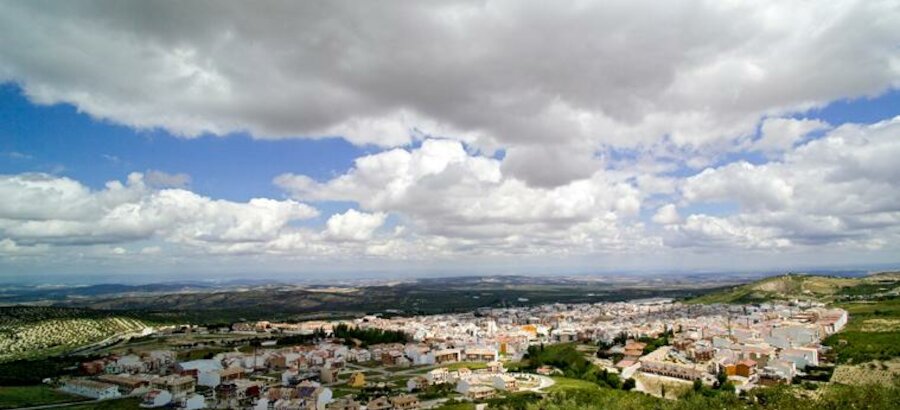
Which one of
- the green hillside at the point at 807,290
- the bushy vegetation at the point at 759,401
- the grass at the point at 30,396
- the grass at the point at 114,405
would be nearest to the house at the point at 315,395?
the grass at the point at 114,405

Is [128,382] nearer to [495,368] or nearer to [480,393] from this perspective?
[480,393]

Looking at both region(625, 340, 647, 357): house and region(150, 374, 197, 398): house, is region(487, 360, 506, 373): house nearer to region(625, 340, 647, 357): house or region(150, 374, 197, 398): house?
region(625, 340, 647, 357): house

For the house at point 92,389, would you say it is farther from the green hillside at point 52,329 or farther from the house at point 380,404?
the green hillside at point 52,329

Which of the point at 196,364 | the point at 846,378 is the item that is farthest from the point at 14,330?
the point at 846,378

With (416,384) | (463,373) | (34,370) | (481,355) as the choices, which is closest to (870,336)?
(481,355)

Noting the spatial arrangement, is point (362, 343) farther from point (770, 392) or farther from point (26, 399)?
point (770, 392)

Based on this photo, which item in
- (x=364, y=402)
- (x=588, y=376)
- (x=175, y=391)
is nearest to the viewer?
(x=364, y=402)
